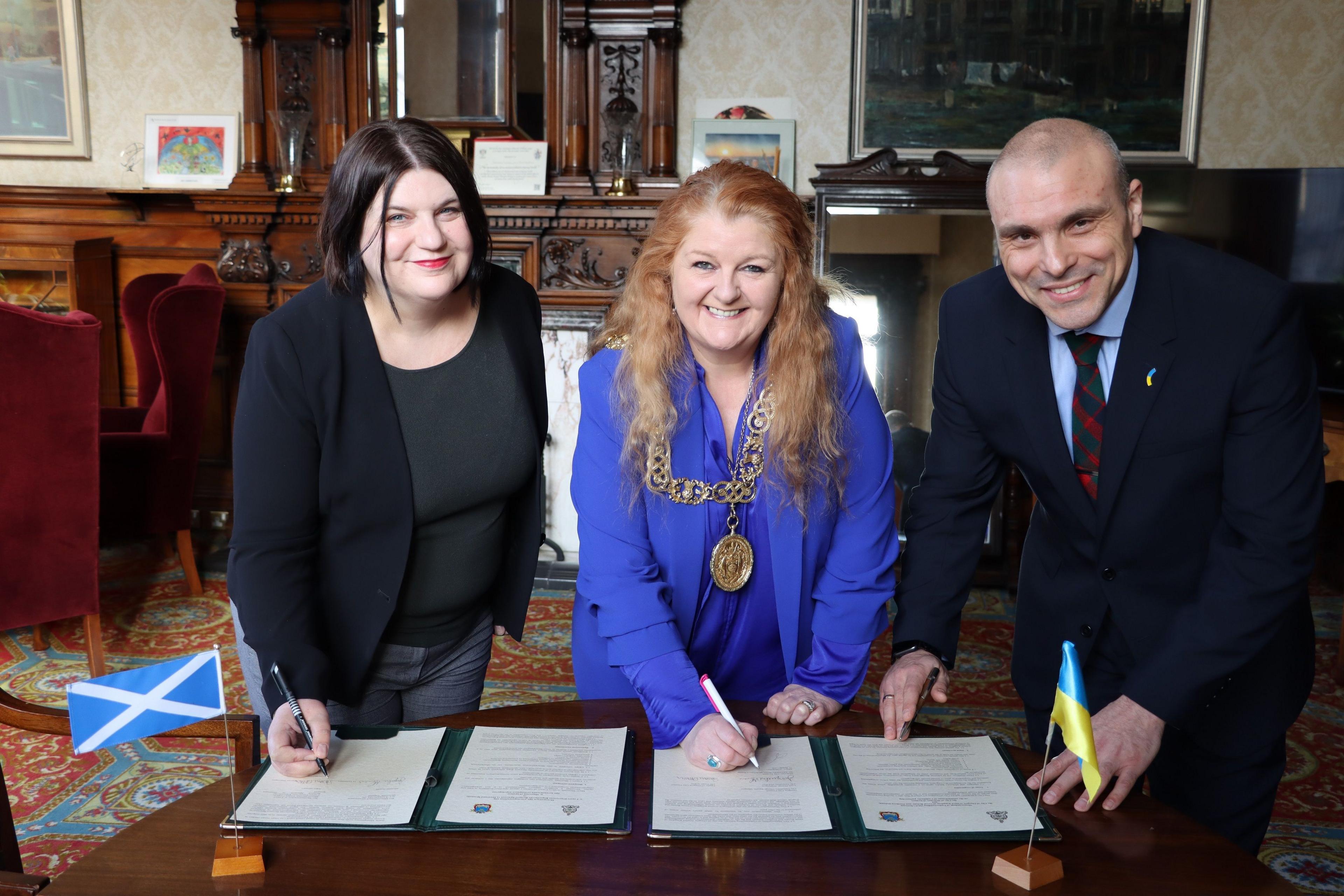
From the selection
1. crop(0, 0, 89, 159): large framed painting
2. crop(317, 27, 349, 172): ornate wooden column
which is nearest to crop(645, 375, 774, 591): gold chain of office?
crop(317, 27, 349, 172): ornate wooden column

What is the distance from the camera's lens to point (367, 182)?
Result: 1728mm

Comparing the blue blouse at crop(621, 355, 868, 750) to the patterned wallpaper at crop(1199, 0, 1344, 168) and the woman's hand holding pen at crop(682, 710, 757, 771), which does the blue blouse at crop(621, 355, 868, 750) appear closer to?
the woman's hand holding pen at crop(682, 710, 757, 771)

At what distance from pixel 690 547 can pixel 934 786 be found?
0.56m

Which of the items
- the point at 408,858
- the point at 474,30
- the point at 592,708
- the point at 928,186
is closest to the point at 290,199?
the point at 474,30

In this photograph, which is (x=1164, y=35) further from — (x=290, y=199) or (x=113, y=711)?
(x=113, y=711)

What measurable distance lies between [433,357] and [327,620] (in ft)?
1.60

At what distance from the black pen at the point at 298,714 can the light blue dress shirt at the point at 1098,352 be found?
1.24 metres

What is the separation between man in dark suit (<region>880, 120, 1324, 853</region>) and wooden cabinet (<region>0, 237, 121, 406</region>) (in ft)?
15.2

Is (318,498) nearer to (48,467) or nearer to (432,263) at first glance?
(432,263)

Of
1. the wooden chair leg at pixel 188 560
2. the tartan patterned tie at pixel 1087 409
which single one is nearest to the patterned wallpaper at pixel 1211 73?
the wooden chair leg at pixel 188 560

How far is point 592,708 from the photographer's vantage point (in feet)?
5.64

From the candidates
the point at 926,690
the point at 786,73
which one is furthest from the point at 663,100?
the point at 926,690

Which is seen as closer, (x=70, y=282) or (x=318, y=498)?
(x=318, y=498)

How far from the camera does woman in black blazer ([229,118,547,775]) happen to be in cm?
169
